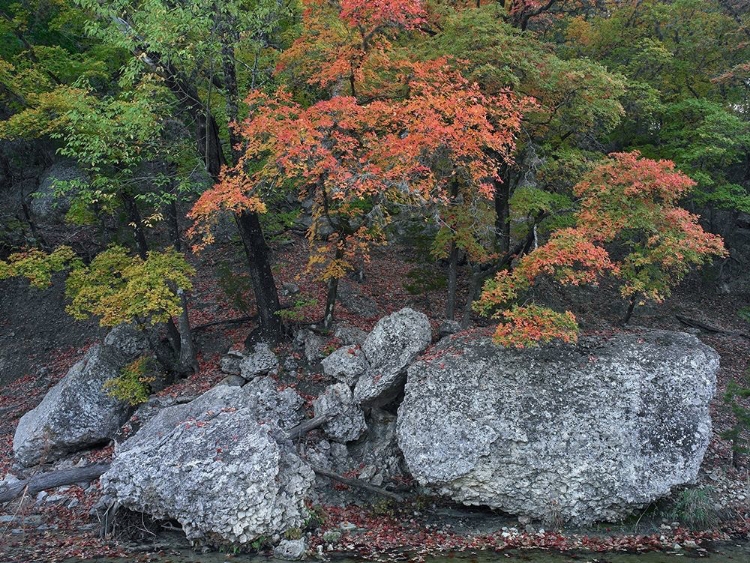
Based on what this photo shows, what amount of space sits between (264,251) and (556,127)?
27.1 feet

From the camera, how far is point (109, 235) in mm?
17969

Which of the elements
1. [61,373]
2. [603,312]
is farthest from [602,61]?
[61,373]

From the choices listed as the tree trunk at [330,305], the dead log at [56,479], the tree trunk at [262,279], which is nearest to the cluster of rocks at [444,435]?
the dead log at [56,479]

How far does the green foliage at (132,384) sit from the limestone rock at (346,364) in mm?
4352

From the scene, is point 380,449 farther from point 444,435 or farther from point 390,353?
point 390,353

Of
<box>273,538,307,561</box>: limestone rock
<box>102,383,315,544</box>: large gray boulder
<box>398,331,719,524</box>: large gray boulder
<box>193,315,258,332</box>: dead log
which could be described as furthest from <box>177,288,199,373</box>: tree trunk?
<box>398,331,719,524</box>: large gray boulder

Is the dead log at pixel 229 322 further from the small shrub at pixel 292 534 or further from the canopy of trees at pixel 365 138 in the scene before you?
the small shrub at pixel 292 534

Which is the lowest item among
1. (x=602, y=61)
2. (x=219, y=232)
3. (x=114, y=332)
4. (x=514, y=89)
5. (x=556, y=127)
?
(x=114, y=332)

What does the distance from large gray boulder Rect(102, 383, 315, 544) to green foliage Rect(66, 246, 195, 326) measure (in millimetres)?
2658

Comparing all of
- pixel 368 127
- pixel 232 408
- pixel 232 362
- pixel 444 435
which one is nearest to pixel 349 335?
pixel 232 362

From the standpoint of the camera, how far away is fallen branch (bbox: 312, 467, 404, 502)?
33.8 feet

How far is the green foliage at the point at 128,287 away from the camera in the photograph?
11.3m

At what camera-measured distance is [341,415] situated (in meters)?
11.4

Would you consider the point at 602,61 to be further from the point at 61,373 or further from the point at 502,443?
the point at 61,373
